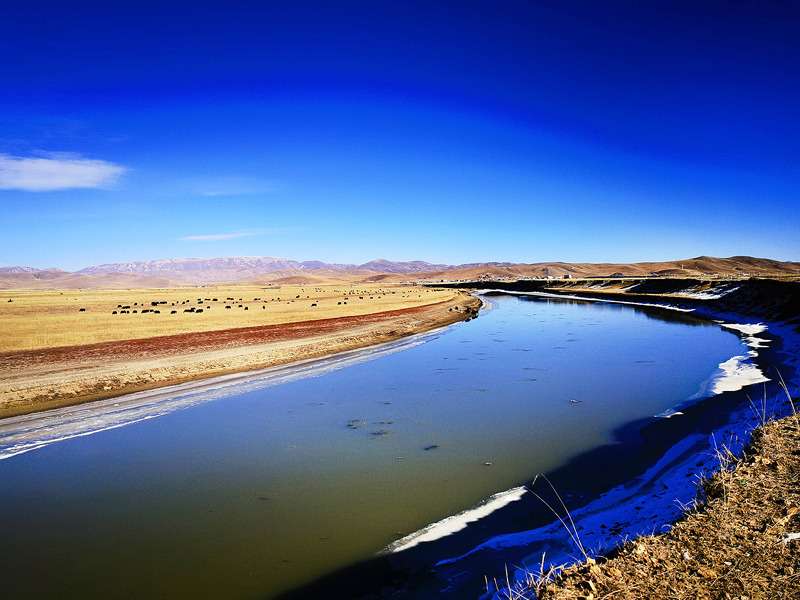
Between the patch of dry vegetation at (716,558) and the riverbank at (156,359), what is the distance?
1458 centimetres

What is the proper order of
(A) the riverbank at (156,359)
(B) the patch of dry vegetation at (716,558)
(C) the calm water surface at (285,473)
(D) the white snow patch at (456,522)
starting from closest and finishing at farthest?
(B) the patch of dry vegetation at (716,558) < (C) the calm water surface at (285,473) < (D) the white snow patch at (456,522) < (A) the riverbank at (156,359)

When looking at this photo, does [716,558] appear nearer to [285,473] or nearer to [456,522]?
[456,522]

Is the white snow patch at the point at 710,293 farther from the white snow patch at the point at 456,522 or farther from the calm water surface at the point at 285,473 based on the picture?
the white snow patch at the point at 456,522

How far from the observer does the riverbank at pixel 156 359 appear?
44.9 ft

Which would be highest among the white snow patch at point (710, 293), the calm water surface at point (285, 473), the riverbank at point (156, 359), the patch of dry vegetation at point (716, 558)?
the white snow patch at point (710, 293)

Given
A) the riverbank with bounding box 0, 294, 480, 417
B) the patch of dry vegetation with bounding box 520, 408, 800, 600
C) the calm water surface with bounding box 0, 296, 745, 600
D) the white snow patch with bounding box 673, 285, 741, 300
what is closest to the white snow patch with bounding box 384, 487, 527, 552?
the calm water surface with bounding box 0, 296, 745, 600

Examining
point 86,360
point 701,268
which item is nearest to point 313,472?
point 86,360

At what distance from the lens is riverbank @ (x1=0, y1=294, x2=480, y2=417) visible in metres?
13.7

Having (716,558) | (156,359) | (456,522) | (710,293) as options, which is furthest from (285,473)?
(710,293)

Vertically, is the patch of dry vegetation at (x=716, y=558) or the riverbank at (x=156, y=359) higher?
the patch of dry vegetation at (x=716, y=558)

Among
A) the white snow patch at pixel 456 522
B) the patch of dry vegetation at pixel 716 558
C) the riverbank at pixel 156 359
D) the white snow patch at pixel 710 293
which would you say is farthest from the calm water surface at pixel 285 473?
the white snow patch at pixel 710 293

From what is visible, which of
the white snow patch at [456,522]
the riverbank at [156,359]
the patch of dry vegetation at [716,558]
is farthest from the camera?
the riverbank at [156,359]

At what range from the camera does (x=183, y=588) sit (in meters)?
5.27

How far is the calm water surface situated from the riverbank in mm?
3880
